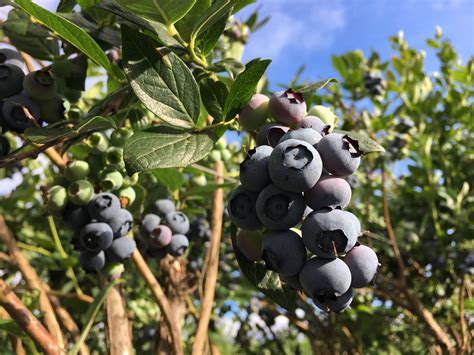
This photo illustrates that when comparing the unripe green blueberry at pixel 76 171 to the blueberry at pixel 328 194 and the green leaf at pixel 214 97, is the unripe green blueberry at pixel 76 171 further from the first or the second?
the blueberry at pixel 328 194

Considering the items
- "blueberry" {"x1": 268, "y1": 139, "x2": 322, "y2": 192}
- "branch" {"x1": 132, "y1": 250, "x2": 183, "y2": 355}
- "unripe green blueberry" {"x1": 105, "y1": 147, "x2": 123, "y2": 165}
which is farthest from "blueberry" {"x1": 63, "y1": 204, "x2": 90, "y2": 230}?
"blueberry" {"x1": 268, "y1": 139, "x2": 322, "y2": 192}

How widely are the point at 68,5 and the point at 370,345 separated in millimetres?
2267

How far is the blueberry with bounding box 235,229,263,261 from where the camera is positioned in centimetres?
67

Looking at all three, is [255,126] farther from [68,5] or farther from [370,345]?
[370,345]

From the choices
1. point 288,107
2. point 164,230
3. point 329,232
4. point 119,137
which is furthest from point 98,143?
point 329,232

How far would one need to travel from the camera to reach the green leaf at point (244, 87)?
2.27ft

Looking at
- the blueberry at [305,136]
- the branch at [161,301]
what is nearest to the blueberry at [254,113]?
the blueberry at [305,136]

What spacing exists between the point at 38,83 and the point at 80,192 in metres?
0.24

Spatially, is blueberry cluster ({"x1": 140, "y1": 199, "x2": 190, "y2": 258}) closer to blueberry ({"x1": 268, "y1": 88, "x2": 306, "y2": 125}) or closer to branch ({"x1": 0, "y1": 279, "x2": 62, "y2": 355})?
branch ({"x1": 0, "y1": 279, "x2": 62, "y2": 355})

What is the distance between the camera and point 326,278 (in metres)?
0.57

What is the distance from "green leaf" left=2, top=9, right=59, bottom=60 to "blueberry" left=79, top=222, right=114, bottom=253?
37 cm

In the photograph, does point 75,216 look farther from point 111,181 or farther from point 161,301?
point 161,301

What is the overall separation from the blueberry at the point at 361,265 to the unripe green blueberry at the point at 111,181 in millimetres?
577

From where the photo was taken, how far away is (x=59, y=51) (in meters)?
1.00
